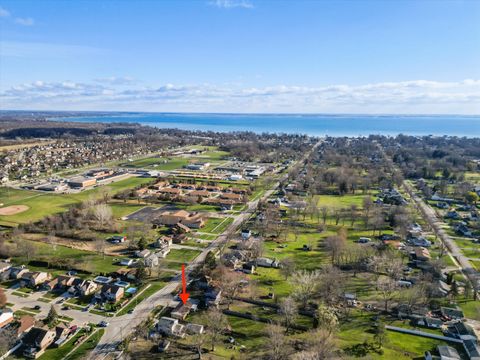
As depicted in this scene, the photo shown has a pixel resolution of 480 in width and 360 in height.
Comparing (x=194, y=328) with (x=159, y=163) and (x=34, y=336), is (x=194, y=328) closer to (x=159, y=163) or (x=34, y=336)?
(x=34, y=336)

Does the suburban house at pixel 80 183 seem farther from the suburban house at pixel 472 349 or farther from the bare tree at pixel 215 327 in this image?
the suburban house at pixel 472 349

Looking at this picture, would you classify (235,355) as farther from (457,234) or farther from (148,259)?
(457,234)

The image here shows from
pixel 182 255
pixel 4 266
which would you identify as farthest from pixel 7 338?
pixel 182 255

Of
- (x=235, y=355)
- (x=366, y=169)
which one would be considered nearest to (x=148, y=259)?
(x=235, y=355)

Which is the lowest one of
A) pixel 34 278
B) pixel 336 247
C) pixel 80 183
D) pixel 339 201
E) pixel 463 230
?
pixel 34 278

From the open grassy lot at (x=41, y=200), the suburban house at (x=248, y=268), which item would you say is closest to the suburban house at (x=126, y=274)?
the suburban house at (x=248, y=268)

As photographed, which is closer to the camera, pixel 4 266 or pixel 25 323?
pixel 25 323
